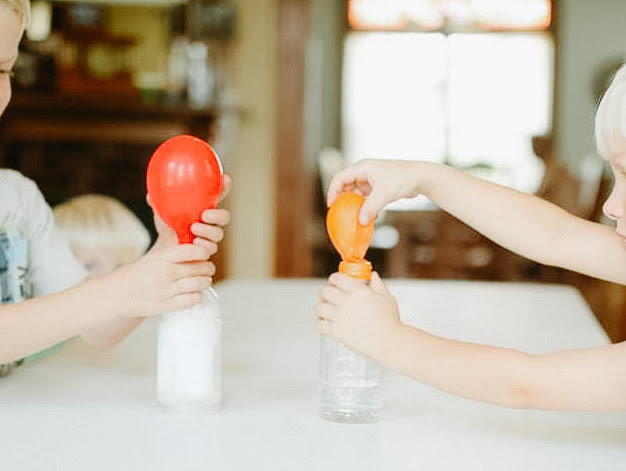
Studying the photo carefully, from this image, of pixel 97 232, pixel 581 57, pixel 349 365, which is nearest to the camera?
pixel 349 365

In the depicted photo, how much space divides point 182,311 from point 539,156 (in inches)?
167

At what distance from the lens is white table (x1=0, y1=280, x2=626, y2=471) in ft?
2.12

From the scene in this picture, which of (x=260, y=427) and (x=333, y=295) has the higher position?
(x=333, y=295)

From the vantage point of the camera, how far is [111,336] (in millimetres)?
991

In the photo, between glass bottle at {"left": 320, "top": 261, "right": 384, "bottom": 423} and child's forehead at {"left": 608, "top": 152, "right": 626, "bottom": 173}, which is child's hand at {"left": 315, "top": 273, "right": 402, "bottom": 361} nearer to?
glass bottle at {"left": 320, "top": 261, "right": 384, "bottom": 423}

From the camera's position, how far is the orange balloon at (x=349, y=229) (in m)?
0.74

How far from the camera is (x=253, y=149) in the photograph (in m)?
4.02

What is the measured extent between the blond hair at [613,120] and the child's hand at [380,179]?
0.60 ft

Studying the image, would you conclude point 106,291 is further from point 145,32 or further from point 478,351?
point 145,32

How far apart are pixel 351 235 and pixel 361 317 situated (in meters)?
0.08

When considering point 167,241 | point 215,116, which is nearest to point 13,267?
point 167,241

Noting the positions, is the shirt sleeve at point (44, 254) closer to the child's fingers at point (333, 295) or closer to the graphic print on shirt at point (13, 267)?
the graphic print on shirt at point (13, 267)

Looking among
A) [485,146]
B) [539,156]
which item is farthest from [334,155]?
[539,156]

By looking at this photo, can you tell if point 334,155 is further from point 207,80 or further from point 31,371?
point 31,371
